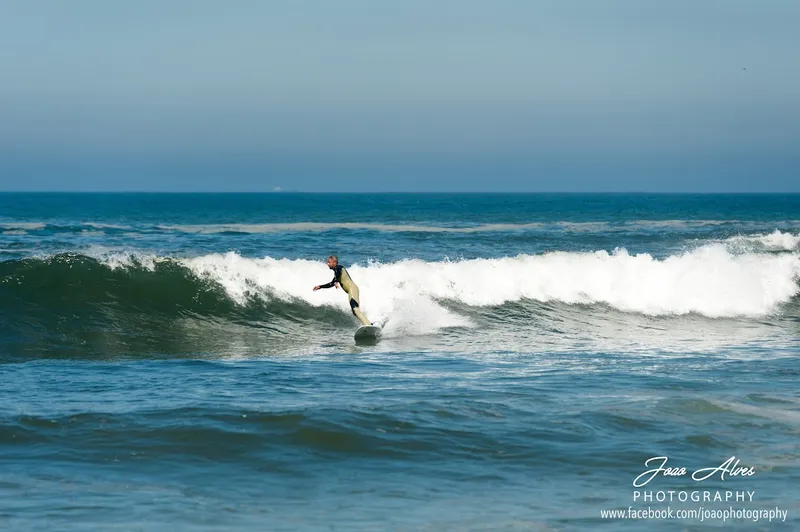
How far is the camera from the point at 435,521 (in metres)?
7.49

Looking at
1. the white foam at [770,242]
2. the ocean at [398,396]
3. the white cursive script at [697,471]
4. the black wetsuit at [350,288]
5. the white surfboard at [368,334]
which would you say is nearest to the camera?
the ocean at [398,396]

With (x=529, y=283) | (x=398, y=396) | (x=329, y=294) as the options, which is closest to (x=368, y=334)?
(x=329, y=294)

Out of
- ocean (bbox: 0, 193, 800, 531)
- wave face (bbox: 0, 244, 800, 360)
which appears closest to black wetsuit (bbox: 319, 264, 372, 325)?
ocean (bbox: 0, 193, 800, 531)

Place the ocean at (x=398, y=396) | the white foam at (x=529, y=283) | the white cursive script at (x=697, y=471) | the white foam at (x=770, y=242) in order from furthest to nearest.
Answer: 1. the white foam at (x=770, y=242)
2. the white foam at (x=529, y=283)
3. the white cursive script at (x=697, y=471)
4. the ocean at (x=398, y=396)

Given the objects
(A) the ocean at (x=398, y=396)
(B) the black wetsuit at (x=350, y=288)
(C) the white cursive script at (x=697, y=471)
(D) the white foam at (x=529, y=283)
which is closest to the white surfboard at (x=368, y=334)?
(B) the black wetsuit at (x=350, y=288)

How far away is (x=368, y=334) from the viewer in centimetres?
1731

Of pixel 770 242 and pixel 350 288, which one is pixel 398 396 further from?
pixel 770 242

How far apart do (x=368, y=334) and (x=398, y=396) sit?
5.72 meters

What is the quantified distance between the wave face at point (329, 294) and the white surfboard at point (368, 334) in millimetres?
775

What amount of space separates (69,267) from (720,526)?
657 inches

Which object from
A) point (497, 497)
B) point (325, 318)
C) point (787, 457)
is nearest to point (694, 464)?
point (787, 457)

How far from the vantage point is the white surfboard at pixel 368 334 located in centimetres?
1720

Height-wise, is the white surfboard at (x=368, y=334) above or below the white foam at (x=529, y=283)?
below

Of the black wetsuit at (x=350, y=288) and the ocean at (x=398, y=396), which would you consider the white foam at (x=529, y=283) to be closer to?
the ocean at (x=398, y=396)
